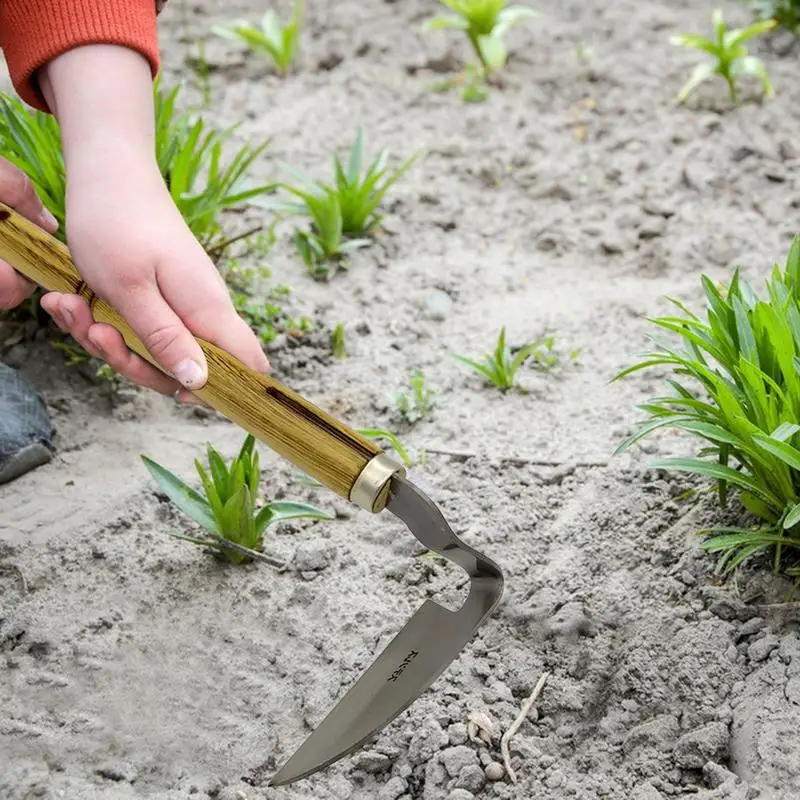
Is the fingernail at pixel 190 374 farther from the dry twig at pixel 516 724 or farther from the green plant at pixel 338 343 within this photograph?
the green plant at pixel 338 343

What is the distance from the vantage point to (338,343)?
2.46m

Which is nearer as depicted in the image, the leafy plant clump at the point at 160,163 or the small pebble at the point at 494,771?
the small pebble at the point at 494,771

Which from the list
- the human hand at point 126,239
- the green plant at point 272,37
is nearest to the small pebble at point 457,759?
the human hand at point 126,239

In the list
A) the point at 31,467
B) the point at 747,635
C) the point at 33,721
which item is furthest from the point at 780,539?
the point at 31,467

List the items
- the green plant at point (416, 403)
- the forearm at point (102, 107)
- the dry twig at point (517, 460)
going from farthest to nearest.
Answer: the green plant at point (416, 403) → the dry twig at point (517, 460) → the forearm at point (102, 107)

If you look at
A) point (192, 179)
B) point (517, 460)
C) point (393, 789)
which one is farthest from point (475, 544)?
point (192, 179)

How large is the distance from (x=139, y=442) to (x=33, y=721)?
67 cm

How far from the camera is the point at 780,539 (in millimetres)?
1700

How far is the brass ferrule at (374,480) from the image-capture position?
1.47 m

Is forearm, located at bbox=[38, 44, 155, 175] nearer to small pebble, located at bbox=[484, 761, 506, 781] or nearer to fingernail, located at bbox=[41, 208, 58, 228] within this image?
fingernail, located at bbox=[41, 208, 58, 228]

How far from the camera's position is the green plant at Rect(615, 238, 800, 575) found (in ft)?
5.47

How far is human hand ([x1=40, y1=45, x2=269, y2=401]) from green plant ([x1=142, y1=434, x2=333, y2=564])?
0.21 meters

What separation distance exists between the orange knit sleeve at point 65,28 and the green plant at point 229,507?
667 mm

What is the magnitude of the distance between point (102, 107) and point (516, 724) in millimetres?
1137
